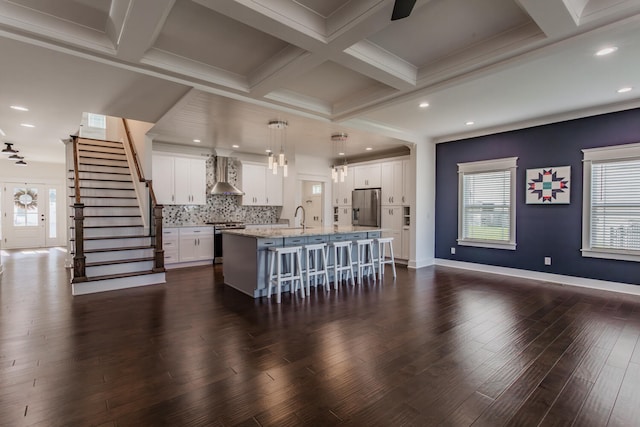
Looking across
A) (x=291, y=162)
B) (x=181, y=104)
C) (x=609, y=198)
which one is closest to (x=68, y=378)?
(x=181, y=104)

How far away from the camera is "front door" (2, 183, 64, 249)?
9695 mm

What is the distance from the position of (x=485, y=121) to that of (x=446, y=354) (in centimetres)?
436

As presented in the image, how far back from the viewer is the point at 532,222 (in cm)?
550

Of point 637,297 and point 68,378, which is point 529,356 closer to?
point 637,297

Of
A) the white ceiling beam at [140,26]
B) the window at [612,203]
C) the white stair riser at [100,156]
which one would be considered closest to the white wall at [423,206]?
the window at [612,203]

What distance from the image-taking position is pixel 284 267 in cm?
470

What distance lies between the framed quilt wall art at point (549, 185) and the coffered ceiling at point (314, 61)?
86 cm

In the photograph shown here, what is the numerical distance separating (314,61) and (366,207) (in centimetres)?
502

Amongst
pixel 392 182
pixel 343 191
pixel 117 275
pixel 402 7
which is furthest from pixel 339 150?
pixel 402 7

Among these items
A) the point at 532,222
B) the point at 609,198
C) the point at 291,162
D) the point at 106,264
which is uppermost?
the point at 291,162

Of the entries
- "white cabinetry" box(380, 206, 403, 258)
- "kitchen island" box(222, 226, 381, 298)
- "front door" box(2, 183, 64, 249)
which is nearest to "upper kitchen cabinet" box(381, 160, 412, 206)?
"white cabinetry" box(380, 206, 403, 258)

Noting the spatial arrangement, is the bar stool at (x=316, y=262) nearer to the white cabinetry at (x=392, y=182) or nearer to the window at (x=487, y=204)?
the white cabinetry at (x=392, y=182)

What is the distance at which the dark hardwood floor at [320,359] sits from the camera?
75.9 inches

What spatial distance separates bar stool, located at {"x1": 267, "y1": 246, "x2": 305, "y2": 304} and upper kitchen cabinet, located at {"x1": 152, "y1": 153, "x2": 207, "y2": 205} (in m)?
3.40
